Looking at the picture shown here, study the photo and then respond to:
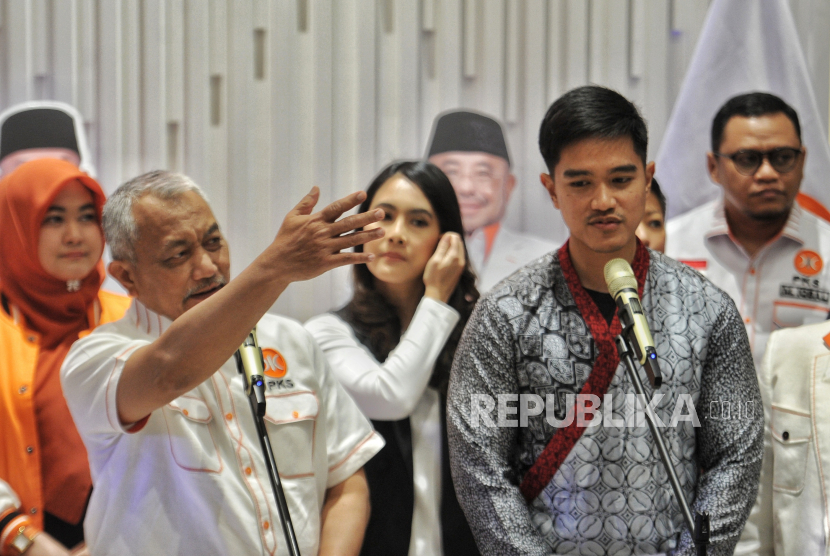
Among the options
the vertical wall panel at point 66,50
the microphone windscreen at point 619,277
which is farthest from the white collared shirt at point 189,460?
the vertical wall panel at point 66,50

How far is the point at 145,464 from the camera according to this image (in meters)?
1.98

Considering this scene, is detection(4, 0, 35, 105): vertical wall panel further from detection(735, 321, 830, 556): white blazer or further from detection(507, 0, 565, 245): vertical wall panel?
detection(735, 321, 830, 556): white blazer

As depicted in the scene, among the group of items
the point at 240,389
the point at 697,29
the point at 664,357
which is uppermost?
the point at 697,29

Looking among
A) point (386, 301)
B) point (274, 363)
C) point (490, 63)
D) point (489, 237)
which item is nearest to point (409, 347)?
point (386, 301)

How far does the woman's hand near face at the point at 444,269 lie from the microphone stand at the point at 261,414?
1087 millimetres

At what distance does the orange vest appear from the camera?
236cm

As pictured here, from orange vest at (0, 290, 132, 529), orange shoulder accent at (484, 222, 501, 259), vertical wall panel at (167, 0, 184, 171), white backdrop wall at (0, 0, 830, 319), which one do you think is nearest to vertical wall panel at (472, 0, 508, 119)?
white backdrop wall at (0, 0, 830, 319)

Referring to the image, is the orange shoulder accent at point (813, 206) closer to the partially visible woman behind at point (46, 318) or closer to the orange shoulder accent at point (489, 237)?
A: the orange shoulder accent at point (489, 237)

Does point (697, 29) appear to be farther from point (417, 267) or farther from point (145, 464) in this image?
point (145, 464)

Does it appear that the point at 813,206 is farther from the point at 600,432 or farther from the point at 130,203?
the point at 130,203

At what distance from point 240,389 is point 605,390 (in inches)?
38.7

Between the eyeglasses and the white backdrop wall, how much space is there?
31.1 inches

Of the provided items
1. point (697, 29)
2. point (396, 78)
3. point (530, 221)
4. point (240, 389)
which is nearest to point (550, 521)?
point (240, 389)

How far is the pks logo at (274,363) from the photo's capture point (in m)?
2.16
